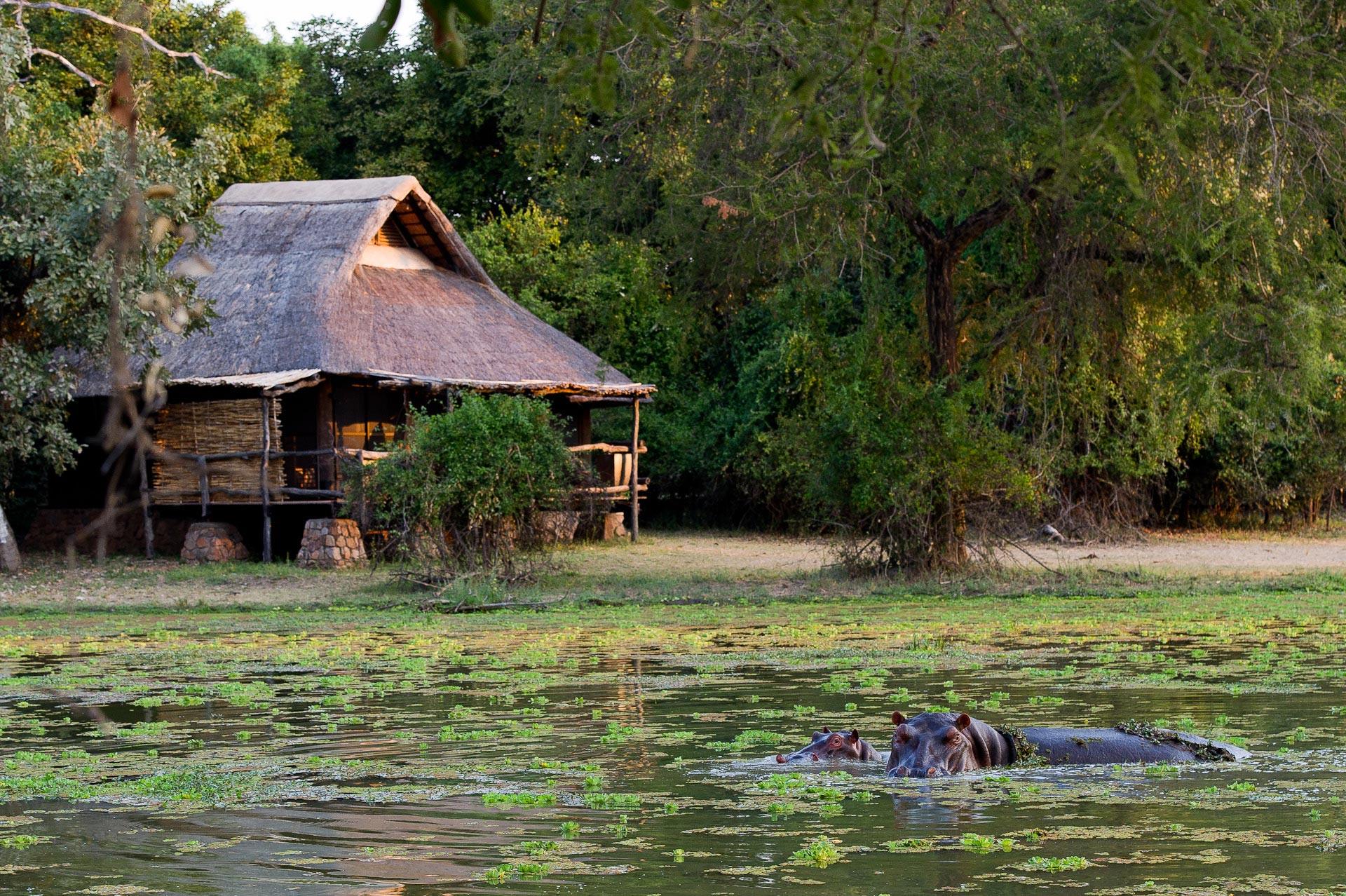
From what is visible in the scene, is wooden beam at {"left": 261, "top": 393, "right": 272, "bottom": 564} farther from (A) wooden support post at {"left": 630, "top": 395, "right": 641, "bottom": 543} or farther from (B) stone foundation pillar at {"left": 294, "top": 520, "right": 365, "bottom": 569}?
(A) wooden support post at {"left": 630, "top": 395, "right": 641, "bottom": 543}

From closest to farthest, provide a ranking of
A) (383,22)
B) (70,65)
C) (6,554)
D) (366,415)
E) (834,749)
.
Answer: (383,22)
(834,749)
(70,65)
(6,554)
(366,415)

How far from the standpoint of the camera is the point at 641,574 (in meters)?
→ 20.2

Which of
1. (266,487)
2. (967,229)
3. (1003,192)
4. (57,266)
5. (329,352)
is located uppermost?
(1003,192)

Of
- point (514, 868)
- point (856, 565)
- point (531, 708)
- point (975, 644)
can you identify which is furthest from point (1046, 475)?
point (514, 868)

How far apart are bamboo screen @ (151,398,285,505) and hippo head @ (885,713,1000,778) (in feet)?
52.3

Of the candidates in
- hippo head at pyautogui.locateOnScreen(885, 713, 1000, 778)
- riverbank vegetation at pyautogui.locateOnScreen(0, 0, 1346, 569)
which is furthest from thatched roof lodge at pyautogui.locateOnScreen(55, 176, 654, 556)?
hippo head at pyautogui.locateOnScreen(885, 713, 1000, 778)

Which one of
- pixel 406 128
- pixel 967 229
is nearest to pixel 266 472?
pixel 967 229

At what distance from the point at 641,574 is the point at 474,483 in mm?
2953

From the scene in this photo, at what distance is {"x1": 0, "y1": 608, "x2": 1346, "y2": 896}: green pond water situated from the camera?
5703 mm

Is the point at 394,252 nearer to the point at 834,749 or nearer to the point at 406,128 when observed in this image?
the point at 406,128

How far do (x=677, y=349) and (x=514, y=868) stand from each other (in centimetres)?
1626

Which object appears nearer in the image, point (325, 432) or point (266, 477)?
point (266, 477)

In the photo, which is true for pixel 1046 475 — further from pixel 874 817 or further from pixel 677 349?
pixel 874 817

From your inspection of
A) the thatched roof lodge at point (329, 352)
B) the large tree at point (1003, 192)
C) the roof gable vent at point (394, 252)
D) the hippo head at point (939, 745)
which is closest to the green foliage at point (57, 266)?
the thatched roof lodge at point (329, 352)
